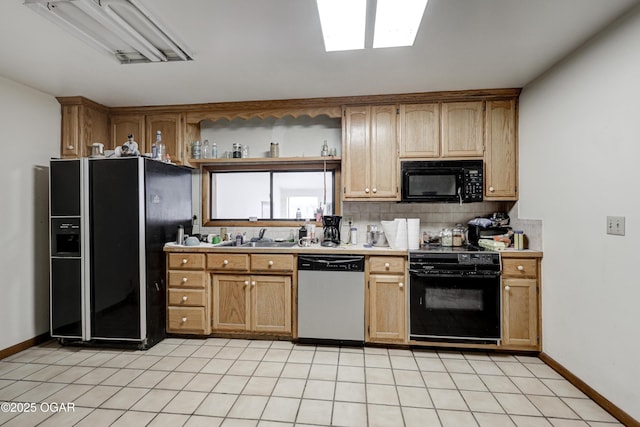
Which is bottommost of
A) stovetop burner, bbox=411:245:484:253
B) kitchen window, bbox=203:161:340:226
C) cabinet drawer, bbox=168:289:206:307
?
cabinet drawer, bbox=168:289:206:307

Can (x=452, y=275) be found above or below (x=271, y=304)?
above

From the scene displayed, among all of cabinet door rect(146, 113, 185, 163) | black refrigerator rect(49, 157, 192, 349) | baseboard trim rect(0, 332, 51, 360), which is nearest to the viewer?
baseboard trim rect(0, 332, 51, 360)

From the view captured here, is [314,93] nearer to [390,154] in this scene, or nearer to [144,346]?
[390,154]

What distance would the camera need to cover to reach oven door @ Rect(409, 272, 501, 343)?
2.62 metres

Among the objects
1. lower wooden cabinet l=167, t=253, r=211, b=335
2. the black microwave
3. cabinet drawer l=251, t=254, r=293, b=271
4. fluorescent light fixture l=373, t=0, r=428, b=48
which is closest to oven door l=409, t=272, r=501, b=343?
the black microwave

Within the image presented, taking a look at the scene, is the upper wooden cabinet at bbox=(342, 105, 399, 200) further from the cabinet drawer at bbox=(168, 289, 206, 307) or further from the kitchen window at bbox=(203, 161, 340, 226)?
the cabinet drawer at bbox=(168, 289, 206, 307)

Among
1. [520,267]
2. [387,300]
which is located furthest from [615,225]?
[387,300]

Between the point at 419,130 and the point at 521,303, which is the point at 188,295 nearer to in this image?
the point at 419,130

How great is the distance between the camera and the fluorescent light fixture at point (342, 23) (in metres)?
1.71

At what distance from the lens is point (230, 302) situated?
296 cm

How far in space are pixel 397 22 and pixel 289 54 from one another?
812 mm

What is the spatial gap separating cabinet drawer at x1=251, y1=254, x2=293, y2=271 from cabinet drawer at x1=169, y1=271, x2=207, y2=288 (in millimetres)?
521

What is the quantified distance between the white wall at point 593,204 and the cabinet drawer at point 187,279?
10.1ft

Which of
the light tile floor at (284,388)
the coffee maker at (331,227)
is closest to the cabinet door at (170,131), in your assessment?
the coffee maker at (331,227)
